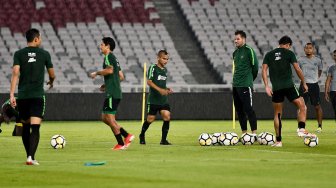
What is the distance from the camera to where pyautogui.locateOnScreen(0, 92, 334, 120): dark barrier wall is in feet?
115

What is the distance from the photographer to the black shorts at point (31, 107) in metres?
14.5

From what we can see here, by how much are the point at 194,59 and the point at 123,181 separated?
30552 mm

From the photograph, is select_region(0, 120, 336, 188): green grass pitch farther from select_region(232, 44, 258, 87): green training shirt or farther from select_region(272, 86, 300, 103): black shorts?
select_region(232, 44, 258, 87): green training shirt

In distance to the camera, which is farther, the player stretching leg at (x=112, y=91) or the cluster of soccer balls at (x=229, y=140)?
the cluster of soccer balls at (x=229, y=140)

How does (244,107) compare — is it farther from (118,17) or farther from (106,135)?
(118,17)

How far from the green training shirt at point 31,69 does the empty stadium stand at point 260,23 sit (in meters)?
26.0

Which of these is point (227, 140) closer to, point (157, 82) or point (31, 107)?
point (157, 82)

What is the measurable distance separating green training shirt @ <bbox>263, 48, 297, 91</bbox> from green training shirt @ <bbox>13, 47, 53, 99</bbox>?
5550mm

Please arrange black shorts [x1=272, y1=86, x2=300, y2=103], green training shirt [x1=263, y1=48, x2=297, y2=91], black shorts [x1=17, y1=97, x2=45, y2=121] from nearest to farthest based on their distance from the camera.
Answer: black shorts [x1=17, y1=97, x2=45, y2=121] < green training shirt [x1=263, y1=48, x2=297, y2=91] < black shorts [x1=272, y1=86, x2=300, y2=103]

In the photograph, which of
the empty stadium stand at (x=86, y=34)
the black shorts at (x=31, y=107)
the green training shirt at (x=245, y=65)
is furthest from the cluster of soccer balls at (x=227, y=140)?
the empty stadium stand at (x=86, y=34)

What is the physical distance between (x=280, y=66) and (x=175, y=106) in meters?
17.1

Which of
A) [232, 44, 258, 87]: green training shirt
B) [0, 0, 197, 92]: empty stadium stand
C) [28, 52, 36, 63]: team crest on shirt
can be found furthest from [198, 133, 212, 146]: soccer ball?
[0, 0, 197, 92]: empty stadium stand

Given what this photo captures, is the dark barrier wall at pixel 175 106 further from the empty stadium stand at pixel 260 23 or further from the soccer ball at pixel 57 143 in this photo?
the soccer ball at pixel 57 143

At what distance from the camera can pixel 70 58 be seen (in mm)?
39156
